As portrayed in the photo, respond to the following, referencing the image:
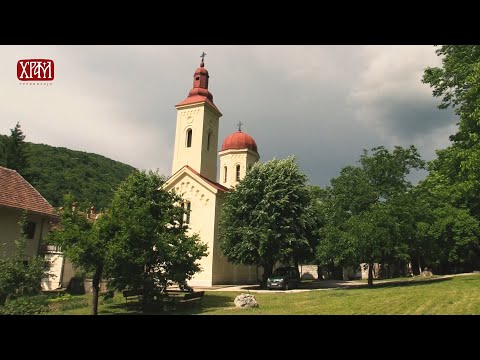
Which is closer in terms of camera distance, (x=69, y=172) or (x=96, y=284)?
(x=96, y=284)

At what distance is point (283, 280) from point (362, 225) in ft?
22.4

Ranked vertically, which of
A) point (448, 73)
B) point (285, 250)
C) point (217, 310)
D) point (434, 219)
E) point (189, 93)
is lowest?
point (217, 310)

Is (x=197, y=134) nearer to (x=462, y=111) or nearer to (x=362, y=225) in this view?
(x=362, y=225)

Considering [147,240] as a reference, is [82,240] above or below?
below

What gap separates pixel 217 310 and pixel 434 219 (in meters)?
21.6

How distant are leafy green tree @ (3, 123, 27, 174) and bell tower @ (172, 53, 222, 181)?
22775 mm

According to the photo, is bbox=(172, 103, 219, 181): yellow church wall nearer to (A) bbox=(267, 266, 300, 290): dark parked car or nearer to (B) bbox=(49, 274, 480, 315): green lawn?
(A) bbox=(267, 266, 300, 290): dark parked car

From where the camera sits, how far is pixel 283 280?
88.7 feet

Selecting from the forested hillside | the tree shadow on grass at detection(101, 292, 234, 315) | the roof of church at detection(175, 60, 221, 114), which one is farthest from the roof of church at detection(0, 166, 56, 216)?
the roof of church at detection(175, 60, 221, 114)

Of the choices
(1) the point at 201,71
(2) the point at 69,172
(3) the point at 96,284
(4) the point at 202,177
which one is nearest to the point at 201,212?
(4) the point at 202,177

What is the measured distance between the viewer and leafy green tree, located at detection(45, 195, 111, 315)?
1412 cm
